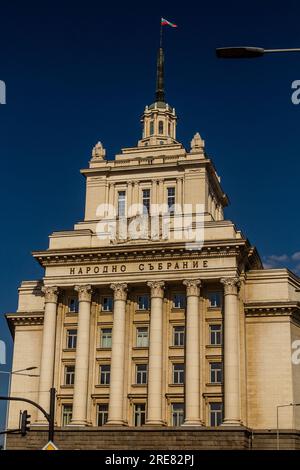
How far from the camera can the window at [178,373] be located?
70.0 metres

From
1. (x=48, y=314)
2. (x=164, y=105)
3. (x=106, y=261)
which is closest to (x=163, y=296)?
(x=106, y=261)

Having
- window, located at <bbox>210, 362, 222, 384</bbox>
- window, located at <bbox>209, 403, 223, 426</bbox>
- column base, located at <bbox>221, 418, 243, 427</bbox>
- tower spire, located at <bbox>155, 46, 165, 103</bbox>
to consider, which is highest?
tower spire, located at <bbox>155, 46, 165, 103</bbox>

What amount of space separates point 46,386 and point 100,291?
34.2ft

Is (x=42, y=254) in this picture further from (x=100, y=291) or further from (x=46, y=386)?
(x=46, y=386)

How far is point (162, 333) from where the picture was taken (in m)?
70.6

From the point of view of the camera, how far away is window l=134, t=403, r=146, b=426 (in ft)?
229

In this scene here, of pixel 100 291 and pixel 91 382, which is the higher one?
pixel 100 291

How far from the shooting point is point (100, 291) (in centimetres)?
7462

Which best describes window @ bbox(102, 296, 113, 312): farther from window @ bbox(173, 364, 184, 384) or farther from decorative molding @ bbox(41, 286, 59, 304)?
window @ bbox(173, 364, 184, 384)

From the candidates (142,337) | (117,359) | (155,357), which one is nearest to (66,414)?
(117,359)

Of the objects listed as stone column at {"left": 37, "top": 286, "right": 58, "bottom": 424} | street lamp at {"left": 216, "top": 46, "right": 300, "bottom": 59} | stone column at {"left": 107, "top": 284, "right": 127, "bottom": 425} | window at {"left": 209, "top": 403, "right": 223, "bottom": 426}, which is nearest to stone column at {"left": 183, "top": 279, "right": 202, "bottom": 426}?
window at {"left": 209, "top": 403, "right": 223, "bottom": 426}

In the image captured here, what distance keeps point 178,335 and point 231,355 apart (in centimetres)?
627

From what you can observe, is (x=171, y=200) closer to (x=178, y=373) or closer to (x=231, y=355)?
(x=178, y=373)

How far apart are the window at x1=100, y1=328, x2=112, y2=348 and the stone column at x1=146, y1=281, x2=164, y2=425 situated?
4983 millimetres
